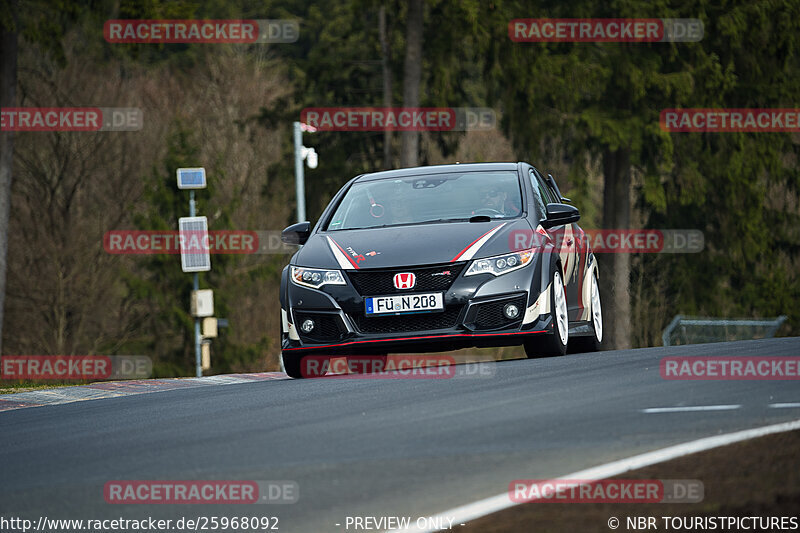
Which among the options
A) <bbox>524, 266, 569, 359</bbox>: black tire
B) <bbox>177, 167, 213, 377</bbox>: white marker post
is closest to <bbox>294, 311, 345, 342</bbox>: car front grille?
<bbox>524, 266, 569, 359</bbox>: black tire

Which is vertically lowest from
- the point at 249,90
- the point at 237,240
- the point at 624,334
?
the point at 624,334

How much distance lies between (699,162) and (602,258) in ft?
11.1

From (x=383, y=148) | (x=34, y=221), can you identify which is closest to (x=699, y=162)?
(x=383, y=148)

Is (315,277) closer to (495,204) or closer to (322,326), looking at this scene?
(322,326)

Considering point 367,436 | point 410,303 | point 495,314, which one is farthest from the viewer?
point 495,314

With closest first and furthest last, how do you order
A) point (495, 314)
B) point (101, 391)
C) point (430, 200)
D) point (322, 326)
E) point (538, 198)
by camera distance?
point (495, 314) → point (322, 326) → point (101, 391) → point (430, 200) → point (538, 198)

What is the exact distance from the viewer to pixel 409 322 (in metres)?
11.1

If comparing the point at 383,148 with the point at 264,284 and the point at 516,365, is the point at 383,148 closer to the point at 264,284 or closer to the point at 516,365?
the point at 264,284

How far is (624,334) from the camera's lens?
34156mm

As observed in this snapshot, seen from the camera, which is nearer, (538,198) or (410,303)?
(410,303)

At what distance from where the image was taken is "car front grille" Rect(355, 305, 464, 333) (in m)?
11.0

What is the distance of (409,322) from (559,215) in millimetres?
2048

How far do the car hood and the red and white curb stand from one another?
1647 millimetres

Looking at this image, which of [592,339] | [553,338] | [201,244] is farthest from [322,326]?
[201,244]
